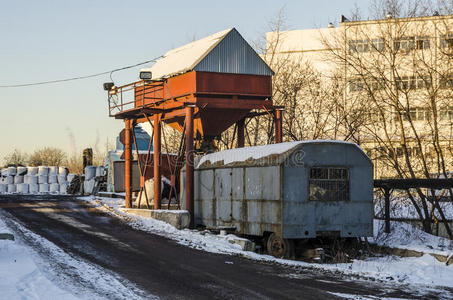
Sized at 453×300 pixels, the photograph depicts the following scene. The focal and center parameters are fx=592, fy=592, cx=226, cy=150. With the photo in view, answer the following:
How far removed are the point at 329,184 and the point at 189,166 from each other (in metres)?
7.61

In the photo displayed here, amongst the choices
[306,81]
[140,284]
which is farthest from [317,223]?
[306,81]

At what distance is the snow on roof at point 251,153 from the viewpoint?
18.3 metres

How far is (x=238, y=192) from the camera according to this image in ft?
67.6

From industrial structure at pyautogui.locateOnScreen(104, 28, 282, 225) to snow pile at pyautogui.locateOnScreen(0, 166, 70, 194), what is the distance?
22388 mm

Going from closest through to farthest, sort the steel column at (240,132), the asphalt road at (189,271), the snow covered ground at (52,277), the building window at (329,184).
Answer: the snow covered ground at (52,277) < the asphalt road at (189,271) < the building window at (329,184) < the steel column at (240,132)

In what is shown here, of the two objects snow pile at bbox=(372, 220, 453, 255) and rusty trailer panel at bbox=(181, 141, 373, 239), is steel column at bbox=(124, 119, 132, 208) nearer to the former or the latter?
rusty trailer panel at bbox=(181, 141, 373, 239)

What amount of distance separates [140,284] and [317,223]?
744 centimetres

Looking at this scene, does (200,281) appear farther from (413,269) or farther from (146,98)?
(146,98)

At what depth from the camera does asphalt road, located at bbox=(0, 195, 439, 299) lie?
11.4 m

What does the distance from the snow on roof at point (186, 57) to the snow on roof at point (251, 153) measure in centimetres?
459

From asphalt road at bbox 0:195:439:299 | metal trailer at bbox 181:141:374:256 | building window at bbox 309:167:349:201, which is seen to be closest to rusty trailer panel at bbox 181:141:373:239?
metal trailer at bbox 181:141:374:256

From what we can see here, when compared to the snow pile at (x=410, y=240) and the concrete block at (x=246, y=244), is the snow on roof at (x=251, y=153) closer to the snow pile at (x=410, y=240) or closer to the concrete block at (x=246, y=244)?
the concrete block at (x=246, y=244)

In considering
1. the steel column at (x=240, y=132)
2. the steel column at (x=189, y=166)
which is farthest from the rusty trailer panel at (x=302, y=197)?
the steel column at (x=240, y=132)

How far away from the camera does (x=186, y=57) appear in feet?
88.1
